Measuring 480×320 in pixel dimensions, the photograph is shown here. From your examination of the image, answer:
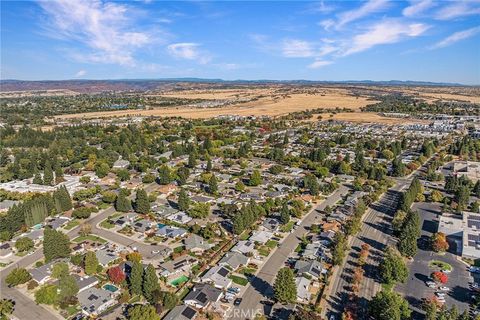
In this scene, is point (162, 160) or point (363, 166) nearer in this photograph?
point (363, 166)

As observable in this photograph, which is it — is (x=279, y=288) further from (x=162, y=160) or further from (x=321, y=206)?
(x=162, y=160)

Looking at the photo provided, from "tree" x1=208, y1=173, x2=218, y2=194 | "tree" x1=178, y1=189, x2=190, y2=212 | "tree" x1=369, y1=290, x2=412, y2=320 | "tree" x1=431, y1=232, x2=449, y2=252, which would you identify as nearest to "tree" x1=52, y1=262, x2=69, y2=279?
"tree" x1=178, y1=189, x2=190, y2=212

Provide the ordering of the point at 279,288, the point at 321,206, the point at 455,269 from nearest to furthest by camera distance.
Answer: the point at 279,288 → the point at 455,269 → the point at 321,206

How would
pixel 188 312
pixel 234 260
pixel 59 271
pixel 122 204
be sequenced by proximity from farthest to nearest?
pixel 122 204, pixel 234 260, pixel 59 271, pixel 188 312

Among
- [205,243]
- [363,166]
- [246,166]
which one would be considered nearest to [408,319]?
[205,243]

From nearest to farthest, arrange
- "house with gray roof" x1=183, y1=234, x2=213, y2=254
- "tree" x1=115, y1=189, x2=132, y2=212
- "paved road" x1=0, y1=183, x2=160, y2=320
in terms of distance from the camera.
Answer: "paved road" x1=0, y1=183, x2=160, y2=320
"house with gray roof" x1=183, y1=234, x2=213, y2=254
"tree" x1=115, y1=189, x2=132, y2=212

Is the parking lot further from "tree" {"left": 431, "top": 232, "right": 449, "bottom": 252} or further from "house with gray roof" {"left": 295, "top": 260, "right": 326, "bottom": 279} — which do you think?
"house with gray roof" {"left": 295, "top": 260, "right": 326, "bottom": 279}

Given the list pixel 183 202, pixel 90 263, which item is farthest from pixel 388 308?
pixel 183 202

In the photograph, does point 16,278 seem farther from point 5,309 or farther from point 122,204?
point 122,204
